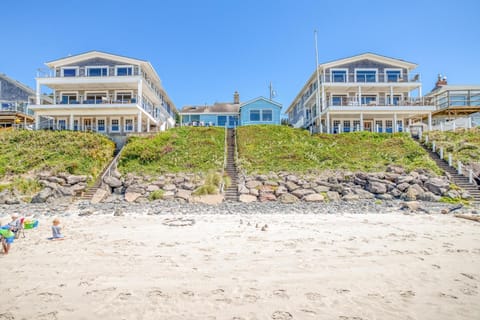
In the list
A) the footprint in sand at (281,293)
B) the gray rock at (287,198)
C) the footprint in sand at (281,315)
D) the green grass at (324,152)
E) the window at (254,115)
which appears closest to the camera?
the footprint in sand at (281,315)

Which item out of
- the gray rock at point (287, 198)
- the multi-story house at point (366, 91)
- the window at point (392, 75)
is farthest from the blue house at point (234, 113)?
the gray rock at point (287, 198)

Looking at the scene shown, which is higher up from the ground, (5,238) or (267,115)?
(267,115)

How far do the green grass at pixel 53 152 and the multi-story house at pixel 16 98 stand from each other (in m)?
10.1

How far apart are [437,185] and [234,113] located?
28188mm

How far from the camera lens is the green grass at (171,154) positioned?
1973cm

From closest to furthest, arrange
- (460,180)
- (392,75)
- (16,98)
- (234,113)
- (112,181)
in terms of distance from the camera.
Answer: (460,180) → (112,181) → (392,75) → (16,98) → (234,113)

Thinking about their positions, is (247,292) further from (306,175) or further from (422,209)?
(306,175)

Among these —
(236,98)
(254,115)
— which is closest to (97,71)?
(254,115)

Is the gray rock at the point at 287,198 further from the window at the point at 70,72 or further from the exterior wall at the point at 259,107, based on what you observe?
the window at the point at 70,72

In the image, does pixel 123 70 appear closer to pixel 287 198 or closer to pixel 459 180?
pixel 287 198

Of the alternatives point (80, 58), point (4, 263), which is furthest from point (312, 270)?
point (80, 58)

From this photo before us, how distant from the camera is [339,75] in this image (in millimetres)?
32406

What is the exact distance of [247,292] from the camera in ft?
13.3

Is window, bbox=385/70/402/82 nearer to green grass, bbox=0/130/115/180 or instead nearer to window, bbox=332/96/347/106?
window, bbox=332/96/347/106
